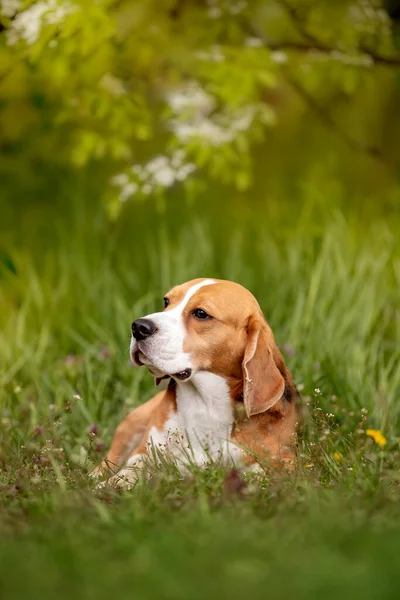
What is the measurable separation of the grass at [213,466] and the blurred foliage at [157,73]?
59cm

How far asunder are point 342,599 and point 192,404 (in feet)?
6.27

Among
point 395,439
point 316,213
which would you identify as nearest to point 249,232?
point 316,213

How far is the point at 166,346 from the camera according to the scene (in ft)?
12.7

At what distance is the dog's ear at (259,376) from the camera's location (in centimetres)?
389

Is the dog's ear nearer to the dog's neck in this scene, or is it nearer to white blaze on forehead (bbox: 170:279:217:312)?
the dog's neck

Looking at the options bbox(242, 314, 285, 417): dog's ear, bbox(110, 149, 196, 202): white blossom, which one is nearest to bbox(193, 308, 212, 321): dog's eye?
bbox(242, 314, 285, 417): dog's ear

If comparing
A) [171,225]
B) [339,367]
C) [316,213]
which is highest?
[339,367]

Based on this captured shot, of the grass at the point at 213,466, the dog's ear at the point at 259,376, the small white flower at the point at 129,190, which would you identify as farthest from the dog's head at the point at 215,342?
the small white flower at the point at 129,190

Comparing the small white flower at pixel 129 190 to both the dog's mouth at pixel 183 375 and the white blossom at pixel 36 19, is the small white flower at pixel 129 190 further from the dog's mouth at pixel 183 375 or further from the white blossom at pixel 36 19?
the dog's mouth at pixel 183 375

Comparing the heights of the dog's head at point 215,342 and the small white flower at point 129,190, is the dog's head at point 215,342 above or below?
above

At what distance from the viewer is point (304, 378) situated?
4.90 metres

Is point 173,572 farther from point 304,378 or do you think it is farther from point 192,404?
point 304,378

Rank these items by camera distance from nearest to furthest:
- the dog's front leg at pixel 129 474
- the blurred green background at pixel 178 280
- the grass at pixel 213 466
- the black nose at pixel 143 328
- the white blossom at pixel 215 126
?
the grass at pixel 213 466, the blurred green background at pixel 178 280, the dog's front leg at pixel 129 474, the black nose at pixel 143 328, the white blossom at pixel 215 126

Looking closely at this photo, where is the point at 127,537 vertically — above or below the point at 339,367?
above
